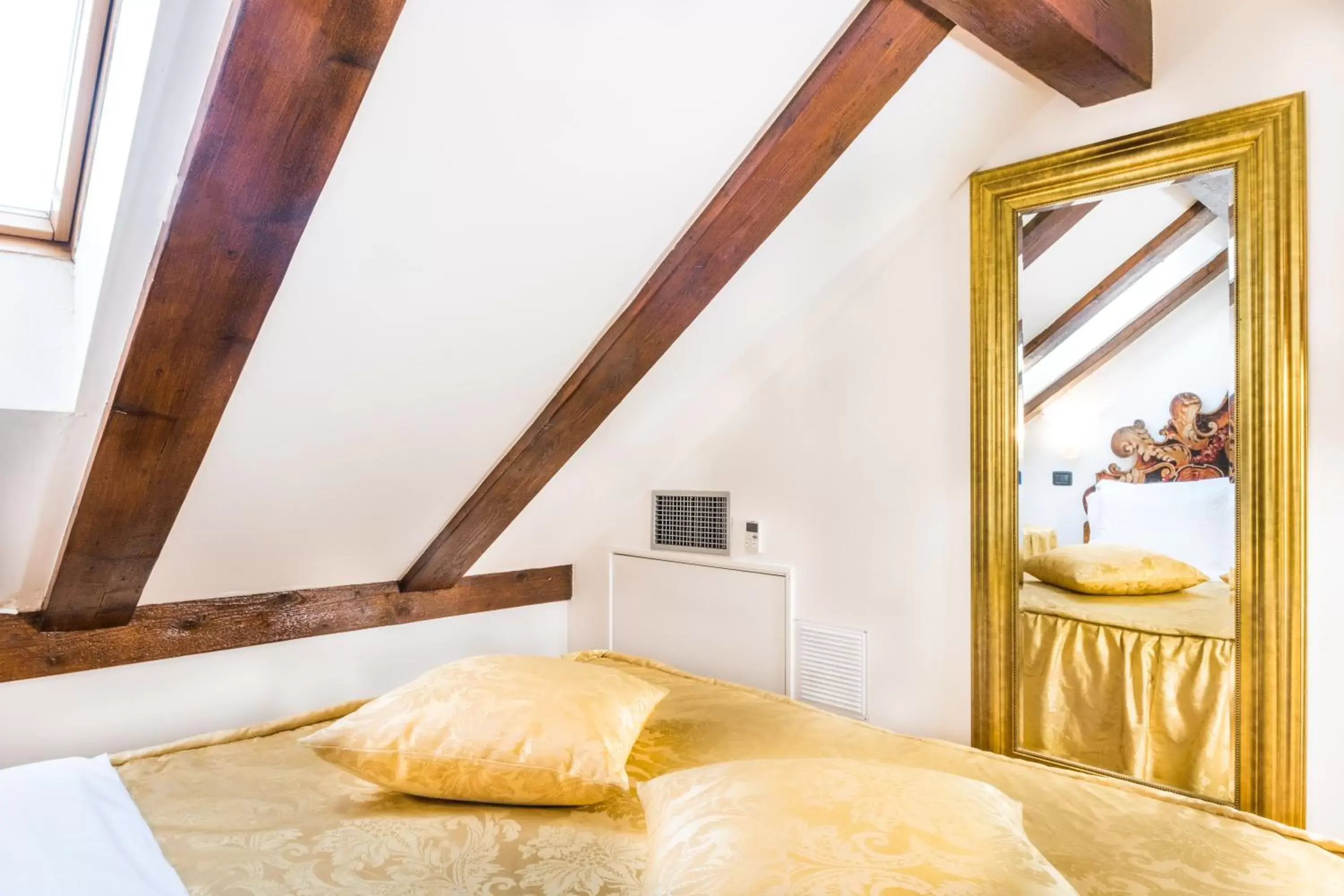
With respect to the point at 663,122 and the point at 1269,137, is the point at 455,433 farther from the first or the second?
the point at 1269,137

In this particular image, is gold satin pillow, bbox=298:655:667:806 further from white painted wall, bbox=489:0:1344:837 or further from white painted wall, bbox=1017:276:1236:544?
white painted wall, bbox=1017:276:1236:544

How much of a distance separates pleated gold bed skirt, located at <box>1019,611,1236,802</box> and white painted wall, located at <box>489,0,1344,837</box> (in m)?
0.15

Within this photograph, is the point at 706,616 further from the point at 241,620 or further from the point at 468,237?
the point at 468,237

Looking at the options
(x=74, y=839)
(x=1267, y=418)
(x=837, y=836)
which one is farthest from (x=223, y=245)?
(x=1267, y=418)

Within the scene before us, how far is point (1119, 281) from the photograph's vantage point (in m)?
1.78

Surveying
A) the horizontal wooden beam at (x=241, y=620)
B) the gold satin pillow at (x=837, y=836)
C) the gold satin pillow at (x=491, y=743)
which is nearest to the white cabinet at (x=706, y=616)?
the horizontal wooden beam at (x=241, y=620)

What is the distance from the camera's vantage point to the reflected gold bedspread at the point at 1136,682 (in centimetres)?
163

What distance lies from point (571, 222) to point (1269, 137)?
1.34 meters

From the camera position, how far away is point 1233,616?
1614mm

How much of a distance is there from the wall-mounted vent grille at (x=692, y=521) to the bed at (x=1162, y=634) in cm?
98

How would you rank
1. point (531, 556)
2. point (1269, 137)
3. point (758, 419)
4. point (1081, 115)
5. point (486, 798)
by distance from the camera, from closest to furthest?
1. point (486, 798)
2. point (1269, 137)
3. point (1081, 115)
4. point (758, 419)
5. point (531, 556)

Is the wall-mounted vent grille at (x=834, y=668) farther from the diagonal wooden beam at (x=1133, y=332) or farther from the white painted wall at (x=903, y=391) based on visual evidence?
the diagonal wooden beam at (x=1133, y=332)

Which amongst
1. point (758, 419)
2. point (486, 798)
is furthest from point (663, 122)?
point (486, 798)

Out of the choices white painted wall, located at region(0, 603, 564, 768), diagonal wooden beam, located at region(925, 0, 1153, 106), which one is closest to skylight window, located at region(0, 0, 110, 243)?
white painted wall, located at region(0, 603, 564, 768)
